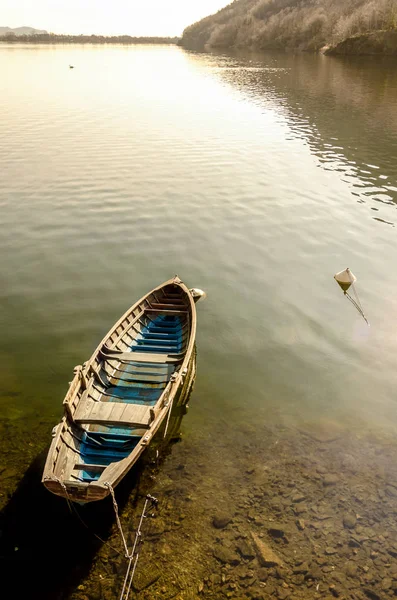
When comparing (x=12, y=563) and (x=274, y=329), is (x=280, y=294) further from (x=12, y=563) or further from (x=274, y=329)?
(x=12, y=563)

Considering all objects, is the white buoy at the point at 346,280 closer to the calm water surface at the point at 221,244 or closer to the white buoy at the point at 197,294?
the calm water surface at the point at 221,244

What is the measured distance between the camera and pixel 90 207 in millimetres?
31000

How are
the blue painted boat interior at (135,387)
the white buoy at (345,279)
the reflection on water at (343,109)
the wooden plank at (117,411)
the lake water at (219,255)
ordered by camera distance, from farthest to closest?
the reflection on water at (343,109)
the white buoy at (345,279)
the lake water at (219,255)
the wooden plank at (117,411)
the blue painted boat interior at (135,387)

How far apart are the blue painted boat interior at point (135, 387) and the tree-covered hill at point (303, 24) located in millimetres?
122374

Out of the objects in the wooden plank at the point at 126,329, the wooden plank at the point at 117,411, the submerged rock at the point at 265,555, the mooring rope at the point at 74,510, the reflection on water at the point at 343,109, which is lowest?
the submerged rock at the point at 265,555

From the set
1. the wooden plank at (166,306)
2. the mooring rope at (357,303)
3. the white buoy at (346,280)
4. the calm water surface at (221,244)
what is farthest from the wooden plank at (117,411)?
the white buoy at (346,280)

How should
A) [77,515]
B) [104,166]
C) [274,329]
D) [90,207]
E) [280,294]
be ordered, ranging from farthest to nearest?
[104,166] → [90,207] → [280,294] → [274,329] → [77,515]

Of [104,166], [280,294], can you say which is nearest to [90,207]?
[104,166]

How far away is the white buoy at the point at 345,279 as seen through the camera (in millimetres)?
21953

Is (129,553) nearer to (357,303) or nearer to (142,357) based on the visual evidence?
(142,357)

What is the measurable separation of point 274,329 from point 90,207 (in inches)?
685

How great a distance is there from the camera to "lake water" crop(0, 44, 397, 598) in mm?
15953

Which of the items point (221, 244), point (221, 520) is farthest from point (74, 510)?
point (221, 244)

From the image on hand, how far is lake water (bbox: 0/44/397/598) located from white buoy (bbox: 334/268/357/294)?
24.2 inches
